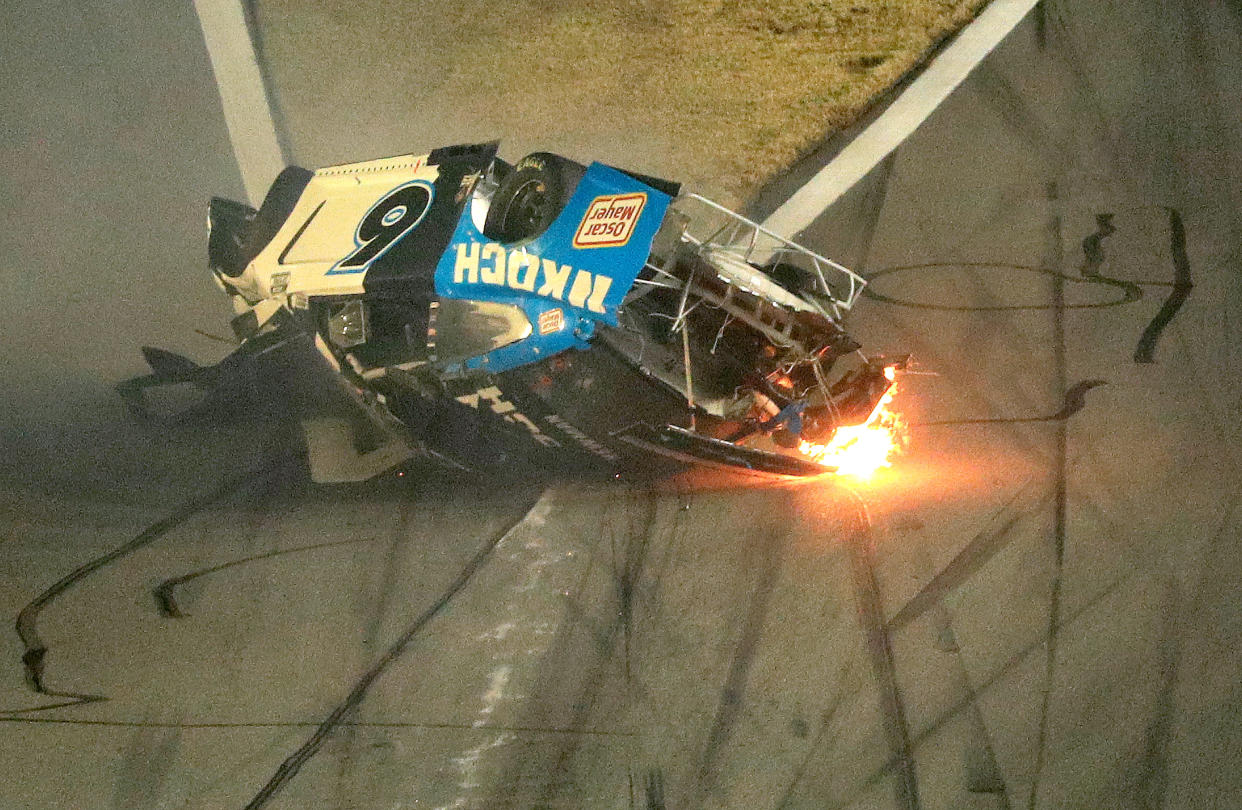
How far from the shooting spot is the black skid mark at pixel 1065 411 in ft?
20.1

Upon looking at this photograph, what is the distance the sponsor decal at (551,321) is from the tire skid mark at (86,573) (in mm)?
3126

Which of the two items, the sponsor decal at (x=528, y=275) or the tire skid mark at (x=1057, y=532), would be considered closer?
the tire skid mark at (x=1057, y=532)

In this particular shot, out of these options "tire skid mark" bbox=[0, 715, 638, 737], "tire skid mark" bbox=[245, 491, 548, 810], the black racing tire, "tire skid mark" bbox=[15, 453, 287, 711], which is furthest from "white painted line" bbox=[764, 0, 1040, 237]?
"tire skid mark" bbox=[15, 453, 287, 711]

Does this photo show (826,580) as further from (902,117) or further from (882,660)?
(902,117)

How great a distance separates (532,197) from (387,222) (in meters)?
1.13

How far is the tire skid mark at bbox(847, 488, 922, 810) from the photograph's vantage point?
15.8ft

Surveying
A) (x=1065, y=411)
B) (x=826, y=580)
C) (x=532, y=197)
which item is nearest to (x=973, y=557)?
(x=826, y=580)

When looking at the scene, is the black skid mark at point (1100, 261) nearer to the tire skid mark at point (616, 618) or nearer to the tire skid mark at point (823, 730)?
the tire skid mark at point (823, 730)

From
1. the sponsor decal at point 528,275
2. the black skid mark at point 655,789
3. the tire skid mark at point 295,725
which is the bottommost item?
the black skid mark at point 655,789

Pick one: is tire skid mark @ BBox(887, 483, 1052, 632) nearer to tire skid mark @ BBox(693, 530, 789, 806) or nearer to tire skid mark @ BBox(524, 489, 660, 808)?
tire skid mark @ BBox(693, 530, 789, 806)

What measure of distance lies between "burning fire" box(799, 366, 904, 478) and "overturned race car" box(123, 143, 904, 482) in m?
0.03

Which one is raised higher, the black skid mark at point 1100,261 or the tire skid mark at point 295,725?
the black skid mark at point 1100,261

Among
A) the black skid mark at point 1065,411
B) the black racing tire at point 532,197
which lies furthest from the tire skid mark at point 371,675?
the black skid mark at point 1065,411

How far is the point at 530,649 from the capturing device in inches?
226
